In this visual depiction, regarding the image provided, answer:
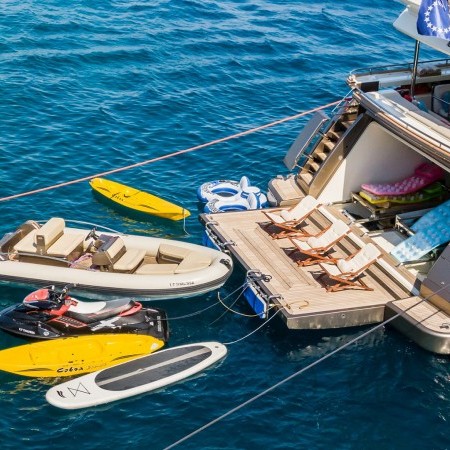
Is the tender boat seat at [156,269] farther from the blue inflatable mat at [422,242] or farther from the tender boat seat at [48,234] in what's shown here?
the blue inflatable mat at [422,242]

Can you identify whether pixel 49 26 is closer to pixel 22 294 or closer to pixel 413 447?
pixel 22 294

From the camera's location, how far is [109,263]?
21.1 meters

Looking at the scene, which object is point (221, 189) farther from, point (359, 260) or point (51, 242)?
point (359, 260)

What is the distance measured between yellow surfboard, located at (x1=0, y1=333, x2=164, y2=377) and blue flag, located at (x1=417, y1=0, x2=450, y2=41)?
9117mm

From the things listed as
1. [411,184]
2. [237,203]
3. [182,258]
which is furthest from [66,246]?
[411,184]

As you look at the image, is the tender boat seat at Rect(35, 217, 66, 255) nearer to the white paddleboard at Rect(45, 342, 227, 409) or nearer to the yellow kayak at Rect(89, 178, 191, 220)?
the yellow kayak at Rect(89, 178, 191, 220)

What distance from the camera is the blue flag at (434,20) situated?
63.0 ft

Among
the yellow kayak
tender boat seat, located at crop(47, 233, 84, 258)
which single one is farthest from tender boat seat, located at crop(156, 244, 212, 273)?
the yellow kayak

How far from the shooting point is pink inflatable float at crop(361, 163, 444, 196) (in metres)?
23.5

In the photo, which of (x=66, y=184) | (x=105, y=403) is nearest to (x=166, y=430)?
(x=105, y=403)

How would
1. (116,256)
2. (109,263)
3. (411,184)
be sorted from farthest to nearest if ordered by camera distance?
(411,184) → (116,256) → (109,263)

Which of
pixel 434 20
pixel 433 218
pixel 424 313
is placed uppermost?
pixel 434 20

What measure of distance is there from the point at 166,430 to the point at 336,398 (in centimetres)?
365

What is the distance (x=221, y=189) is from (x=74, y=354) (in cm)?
878
